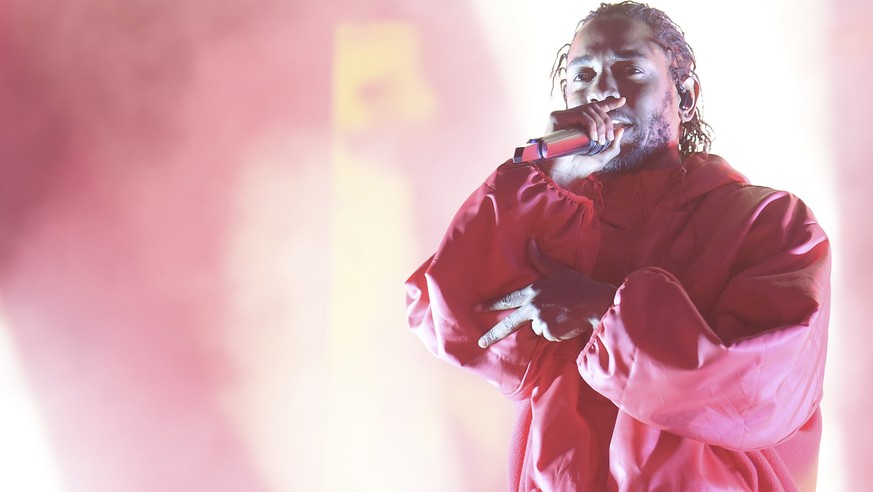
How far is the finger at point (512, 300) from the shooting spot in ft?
3.83

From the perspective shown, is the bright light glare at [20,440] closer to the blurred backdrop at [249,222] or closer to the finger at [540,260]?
the blurred backdrop at [249,222]

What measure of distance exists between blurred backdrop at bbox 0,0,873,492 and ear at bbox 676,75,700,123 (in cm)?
39

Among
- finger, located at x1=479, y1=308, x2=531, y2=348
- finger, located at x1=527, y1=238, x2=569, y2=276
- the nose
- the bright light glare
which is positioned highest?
the nose

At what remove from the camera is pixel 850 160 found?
1.70 m

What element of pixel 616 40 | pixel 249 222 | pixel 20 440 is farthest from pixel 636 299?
pixel 20 440

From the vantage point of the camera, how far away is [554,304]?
1133mm

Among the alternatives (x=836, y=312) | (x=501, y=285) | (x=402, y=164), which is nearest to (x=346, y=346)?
(x=402, y=164)

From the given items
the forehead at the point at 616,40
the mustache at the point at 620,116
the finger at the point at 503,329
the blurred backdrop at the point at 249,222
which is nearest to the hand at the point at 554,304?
the finger at the point at 503,329

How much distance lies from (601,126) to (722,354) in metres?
0.36

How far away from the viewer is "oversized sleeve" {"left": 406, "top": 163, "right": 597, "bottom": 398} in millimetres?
1180

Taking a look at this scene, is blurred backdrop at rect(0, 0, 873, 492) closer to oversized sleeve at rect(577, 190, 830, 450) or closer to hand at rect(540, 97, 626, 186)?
hand at rect(540, 97, 626, 186)

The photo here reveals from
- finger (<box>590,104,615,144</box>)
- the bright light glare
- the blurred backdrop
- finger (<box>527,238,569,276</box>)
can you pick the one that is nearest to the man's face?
finger (<box>590,104,615,144</box>)

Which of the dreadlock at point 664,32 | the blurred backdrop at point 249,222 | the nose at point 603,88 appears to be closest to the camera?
the nose at point 603,88

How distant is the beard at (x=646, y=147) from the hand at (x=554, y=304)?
259 millimetres
